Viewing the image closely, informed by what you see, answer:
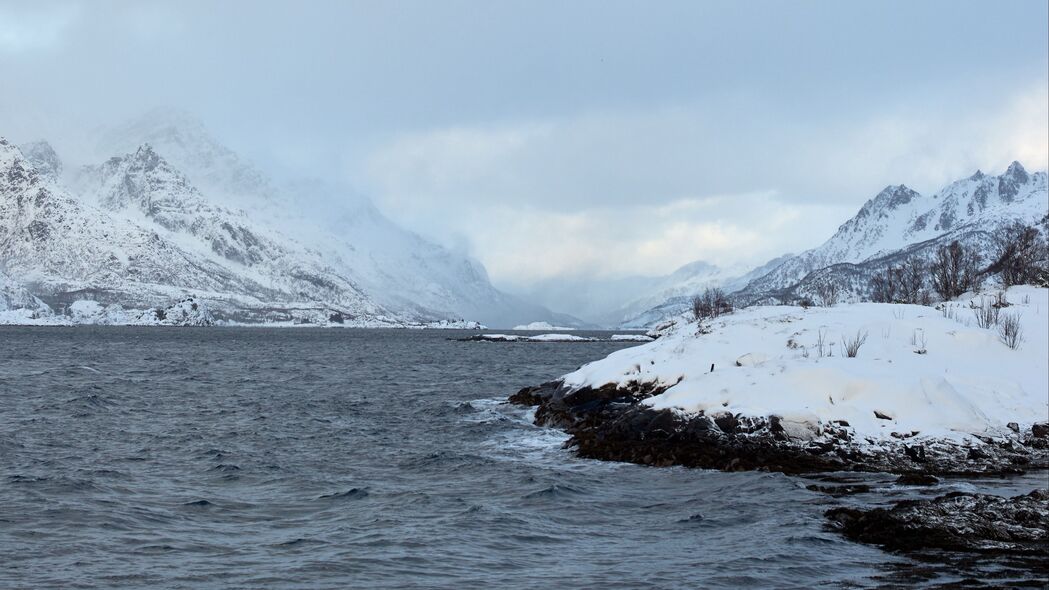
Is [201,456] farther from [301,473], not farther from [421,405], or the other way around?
[421,405]

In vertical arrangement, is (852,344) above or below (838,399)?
above

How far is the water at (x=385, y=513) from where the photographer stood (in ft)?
54.5

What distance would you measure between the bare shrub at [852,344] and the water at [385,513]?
12105 millimetres

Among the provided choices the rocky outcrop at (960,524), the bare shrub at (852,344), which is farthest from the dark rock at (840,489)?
the bare shrub at (852,344)

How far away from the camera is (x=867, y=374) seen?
32281 mm

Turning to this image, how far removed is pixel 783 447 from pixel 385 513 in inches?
535

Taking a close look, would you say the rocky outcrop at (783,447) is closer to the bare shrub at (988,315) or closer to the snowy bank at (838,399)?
the snowy bank at (838,399)

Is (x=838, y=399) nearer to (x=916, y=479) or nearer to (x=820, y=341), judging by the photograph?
(x=916, y=479)

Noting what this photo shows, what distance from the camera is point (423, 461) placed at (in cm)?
3008

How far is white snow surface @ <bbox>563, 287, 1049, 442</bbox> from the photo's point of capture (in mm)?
30047

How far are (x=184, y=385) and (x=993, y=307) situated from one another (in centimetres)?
5185

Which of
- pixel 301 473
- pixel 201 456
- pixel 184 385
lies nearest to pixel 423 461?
pixel 301 473

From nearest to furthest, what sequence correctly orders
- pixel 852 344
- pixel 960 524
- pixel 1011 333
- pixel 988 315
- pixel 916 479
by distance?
pixel 960 524 → pixel 916 479 → pixel 852 344 → pixel 1011 333 → pixel 988 315

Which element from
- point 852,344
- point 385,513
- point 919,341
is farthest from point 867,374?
point 385,513
